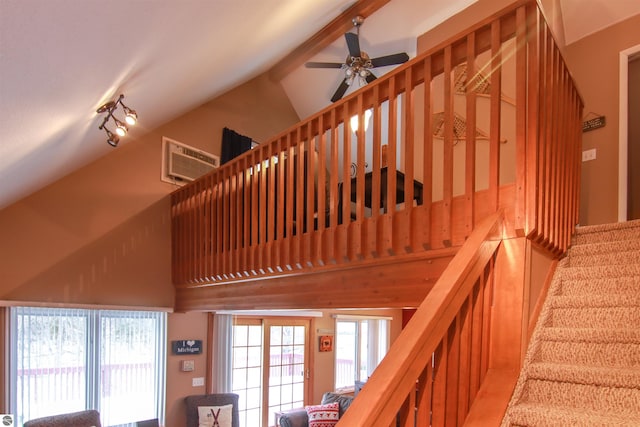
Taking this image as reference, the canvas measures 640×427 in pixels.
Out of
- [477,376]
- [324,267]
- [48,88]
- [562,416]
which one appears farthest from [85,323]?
[562,416]

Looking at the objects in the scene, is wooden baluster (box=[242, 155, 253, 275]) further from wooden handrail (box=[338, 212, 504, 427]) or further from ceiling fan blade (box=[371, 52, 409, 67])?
wooden handrail (box=[338, 212, 504, 427])

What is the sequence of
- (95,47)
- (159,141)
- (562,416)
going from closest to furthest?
(562,416), (95,47), (159,141)

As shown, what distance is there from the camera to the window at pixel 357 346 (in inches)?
312

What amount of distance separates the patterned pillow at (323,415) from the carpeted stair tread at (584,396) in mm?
4442

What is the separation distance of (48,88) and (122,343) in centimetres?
345

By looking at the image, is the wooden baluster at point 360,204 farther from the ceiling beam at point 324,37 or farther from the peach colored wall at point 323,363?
the peach colored wall at point 323,363

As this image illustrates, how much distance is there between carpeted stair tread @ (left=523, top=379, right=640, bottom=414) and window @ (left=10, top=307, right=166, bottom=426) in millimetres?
4215

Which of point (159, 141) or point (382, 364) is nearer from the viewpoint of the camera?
point (382, 364)

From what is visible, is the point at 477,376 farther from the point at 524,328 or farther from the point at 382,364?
the point at 382,364

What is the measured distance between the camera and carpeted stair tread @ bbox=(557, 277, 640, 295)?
1.89 meters

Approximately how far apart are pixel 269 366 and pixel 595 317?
5691mm

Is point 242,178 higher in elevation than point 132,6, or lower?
lower

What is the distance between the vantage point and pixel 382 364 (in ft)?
3.98

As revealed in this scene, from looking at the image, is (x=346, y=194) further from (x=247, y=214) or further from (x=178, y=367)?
(x=178, y=367)
